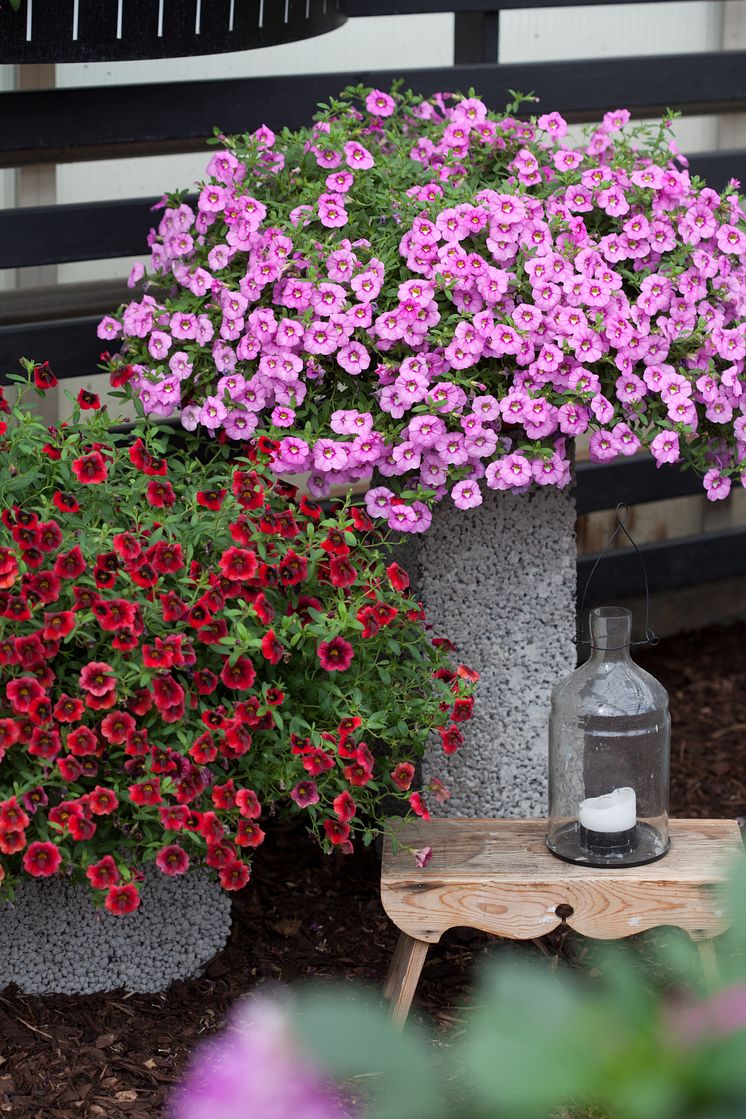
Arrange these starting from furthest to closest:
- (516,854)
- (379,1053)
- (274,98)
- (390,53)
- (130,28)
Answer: (390,53) → (274,98) → (516,854) → (130,28) → (379,1053)

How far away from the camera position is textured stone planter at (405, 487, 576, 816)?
2.56 metres

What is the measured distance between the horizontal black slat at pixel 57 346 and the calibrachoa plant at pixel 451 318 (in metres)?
0.46

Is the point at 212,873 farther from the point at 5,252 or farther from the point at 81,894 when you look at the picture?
the point at 5,252

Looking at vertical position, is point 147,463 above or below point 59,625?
above

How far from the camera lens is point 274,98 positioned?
3.02 meters

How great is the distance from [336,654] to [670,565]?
2.20m

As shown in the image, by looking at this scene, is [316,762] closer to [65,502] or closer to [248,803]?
[248,803]

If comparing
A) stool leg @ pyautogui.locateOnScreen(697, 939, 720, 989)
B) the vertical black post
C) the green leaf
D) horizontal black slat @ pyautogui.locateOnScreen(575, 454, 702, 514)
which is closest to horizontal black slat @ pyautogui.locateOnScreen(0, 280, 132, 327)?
the vertical black post

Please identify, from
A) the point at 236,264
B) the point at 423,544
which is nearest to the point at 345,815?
the point at 423,544

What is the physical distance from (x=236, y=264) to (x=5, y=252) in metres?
0.63

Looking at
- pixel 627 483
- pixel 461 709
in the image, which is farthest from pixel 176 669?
pixel 627 483

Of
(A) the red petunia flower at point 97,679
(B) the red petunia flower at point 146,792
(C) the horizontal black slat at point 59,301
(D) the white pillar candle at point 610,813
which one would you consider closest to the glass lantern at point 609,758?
(D) the white pillar candle at point 610,813

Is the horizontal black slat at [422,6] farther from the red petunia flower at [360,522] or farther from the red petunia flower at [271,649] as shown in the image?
the red petunia flower at [271,649]

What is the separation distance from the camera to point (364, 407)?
231 centimetres
